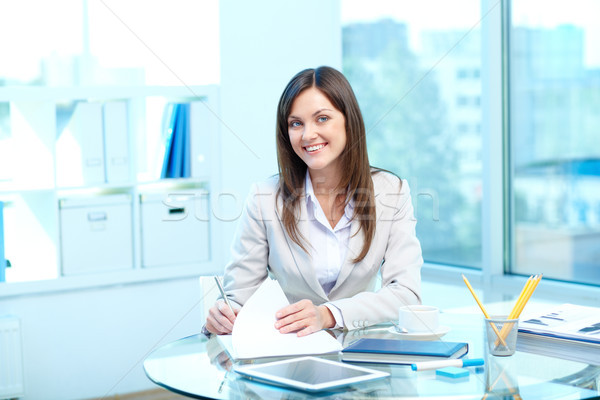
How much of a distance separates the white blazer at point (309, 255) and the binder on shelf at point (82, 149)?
1060mm

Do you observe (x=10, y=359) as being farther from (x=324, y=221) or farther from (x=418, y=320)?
(x=418, y=320)

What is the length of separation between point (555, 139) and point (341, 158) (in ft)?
4.06

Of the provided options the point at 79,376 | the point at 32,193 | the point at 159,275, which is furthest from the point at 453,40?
the point at 79,376

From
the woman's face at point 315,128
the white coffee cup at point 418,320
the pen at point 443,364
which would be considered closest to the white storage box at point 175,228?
the woman's face at point 315,128

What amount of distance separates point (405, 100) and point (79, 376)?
1974mm

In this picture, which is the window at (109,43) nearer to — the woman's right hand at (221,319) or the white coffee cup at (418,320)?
the woman's right hand at (221,319)

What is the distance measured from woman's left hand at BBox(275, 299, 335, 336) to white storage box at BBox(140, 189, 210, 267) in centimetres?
149

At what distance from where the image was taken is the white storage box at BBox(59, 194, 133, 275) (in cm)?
273

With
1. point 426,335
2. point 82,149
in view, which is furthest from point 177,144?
point 426,335

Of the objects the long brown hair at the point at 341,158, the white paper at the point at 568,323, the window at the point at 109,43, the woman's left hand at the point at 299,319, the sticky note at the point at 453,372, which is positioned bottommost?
the sticky note at the point at 453,372

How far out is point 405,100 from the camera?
11.5 ft

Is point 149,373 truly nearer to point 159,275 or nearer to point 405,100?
point 159,275

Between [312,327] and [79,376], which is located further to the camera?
[79,376]

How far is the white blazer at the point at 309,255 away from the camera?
185 centimetres
